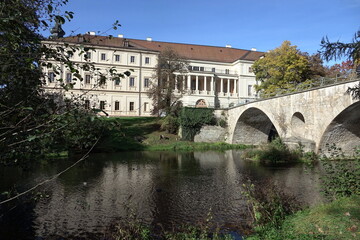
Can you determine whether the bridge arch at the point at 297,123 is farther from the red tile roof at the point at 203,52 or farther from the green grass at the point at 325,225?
the red tile roof at the point at 203,52

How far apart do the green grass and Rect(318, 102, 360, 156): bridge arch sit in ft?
38.4

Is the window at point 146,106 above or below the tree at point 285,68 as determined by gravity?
below

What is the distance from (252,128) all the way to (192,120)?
7.03 m

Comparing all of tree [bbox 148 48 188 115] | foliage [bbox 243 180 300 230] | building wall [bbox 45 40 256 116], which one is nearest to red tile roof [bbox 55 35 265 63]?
building wall [bbox 45 40 256 116]

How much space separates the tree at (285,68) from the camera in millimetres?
30594

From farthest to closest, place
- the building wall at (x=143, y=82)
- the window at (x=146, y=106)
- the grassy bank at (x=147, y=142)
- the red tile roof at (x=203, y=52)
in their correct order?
the red tile roof at (x=203, y=52)
the window at (x=146, y=106)
the building wall at (x=143, y=82)
the grassy bank at (x=147, y=142)

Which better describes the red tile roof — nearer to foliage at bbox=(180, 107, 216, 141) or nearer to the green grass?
foliage at bbox=(180, 107, 216, 141)

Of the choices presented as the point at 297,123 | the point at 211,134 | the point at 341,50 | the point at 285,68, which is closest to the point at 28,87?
the point at 341,50

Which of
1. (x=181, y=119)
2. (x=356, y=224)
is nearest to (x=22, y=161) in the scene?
(x=356, y=224)

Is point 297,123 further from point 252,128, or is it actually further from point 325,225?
point 325,225

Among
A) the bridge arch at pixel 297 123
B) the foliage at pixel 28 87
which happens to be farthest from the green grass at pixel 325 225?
the bridge arch at pixel 297 123

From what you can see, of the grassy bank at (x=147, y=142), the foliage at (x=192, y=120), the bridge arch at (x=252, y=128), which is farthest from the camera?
the foliage at (x=192, y=120)

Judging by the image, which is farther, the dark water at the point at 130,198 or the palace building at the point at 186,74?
the palace building at the point at 186,74

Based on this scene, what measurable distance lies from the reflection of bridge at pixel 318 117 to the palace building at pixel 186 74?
21.1m
